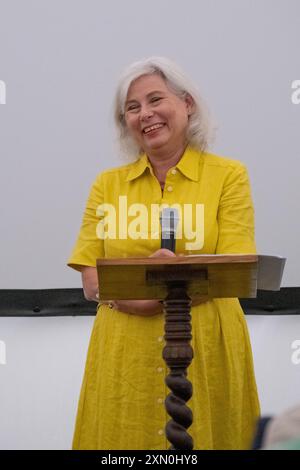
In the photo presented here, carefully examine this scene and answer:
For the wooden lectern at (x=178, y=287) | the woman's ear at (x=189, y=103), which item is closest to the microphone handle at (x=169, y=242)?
the wooden lectern at (x=178, y=287)

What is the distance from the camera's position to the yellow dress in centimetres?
231

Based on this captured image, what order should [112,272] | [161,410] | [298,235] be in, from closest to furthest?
[112,272] → [161,410] → [298,235]

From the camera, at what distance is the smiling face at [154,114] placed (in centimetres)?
241

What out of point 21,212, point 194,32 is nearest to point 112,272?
point 21,212

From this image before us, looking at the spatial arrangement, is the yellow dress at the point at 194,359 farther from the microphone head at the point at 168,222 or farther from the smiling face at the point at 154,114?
the microphone head at the point at 168,222

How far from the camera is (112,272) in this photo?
1.89 metres

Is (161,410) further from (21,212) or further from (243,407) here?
(21,212)

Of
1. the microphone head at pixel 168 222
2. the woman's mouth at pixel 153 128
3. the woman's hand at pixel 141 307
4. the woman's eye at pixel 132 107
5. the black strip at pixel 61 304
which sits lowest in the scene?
the woman's hand at pixel 141 307

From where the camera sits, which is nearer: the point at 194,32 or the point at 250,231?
the point at 250,231

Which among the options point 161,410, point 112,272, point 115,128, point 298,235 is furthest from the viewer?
point 298,235

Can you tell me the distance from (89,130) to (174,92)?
0.57 metres

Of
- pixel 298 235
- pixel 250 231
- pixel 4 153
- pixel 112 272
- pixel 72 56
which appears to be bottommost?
pixel 112 272

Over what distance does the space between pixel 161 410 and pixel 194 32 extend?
130 centimetres

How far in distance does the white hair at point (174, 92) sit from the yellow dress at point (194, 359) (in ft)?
0.34
